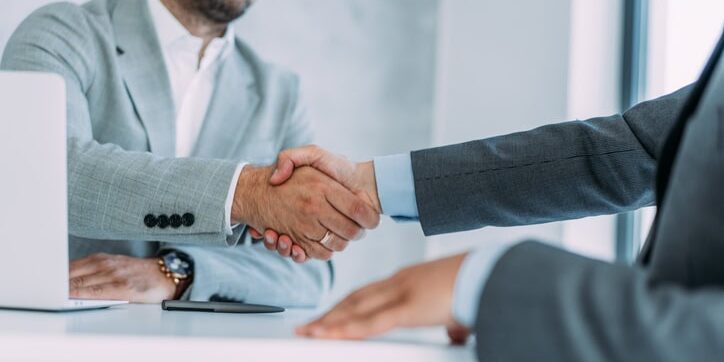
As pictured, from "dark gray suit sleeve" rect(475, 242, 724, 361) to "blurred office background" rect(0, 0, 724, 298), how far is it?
2.38 meters

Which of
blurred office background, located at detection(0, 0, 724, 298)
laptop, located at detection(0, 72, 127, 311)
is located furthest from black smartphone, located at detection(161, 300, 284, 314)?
blurred office background, located at detection(0, 0, 724, 298)

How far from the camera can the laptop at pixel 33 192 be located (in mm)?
909

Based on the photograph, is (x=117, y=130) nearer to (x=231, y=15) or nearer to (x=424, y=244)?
(x=231, y=15)

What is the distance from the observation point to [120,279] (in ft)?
5.65

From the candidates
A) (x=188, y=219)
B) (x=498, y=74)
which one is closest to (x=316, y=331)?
(x=188, y=219)

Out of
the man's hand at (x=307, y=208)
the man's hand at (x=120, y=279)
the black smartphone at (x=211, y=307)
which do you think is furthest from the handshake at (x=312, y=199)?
the black smartphone at (x=211, y=307)

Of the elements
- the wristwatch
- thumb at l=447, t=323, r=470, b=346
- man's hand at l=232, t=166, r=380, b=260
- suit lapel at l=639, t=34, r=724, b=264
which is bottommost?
the wristwatch

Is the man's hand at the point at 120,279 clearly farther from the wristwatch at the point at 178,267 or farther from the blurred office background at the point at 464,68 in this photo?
the blurred office background at the point at 464,68

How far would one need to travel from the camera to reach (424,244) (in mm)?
3723

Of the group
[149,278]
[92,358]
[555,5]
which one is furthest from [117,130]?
[555,5]

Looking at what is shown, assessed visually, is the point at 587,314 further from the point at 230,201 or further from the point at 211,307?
the point at 230,201

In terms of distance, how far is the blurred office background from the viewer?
122 inches

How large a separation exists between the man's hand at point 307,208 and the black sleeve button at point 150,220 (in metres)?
0.16

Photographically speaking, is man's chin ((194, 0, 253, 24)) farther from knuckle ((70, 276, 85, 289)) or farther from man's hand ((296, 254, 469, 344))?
man's hand ((296, 254, 469, 344))
